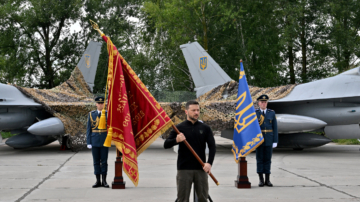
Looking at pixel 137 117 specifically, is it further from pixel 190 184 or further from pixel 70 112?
pixel 70 112

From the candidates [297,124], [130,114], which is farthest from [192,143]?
[297,124]

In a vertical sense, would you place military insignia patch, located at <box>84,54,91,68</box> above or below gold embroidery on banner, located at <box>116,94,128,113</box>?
above

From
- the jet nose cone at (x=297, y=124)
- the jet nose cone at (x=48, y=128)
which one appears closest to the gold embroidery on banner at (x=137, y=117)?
the jet nose cone at (x=297, y=124)

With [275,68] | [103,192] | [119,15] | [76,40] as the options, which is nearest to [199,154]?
[103,192]

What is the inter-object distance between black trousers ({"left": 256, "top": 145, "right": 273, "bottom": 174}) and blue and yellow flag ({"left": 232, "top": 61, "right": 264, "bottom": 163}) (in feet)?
1.54

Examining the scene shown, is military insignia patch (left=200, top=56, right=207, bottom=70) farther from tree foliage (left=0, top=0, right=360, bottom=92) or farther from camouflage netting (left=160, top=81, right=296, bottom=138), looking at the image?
tree foliage (left=0, top=0, right=360, bottom=92)

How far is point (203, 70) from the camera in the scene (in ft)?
48.5

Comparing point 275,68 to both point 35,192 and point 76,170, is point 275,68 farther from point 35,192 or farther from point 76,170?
point 35,192

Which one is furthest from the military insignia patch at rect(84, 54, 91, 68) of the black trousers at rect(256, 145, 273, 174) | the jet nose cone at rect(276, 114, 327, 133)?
the black trousers at rect(256, 145, 273, 174)

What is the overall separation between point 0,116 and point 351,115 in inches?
470

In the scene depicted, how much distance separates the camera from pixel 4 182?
6.39 meters

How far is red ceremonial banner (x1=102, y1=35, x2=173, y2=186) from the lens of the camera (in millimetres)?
4520

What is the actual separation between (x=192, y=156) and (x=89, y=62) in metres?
13.9

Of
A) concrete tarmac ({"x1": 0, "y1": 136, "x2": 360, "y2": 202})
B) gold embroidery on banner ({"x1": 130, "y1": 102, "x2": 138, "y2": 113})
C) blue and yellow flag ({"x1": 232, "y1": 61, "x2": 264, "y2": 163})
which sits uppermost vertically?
gold embroidery on banner ({"x1": 130, "y1": 102, "x2": 138, "y2": 113})
